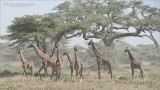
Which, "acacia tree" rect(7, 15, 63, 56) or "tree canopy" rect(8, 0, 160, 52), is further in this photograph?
"tree canopy" rect(8, 0, 160, 52)

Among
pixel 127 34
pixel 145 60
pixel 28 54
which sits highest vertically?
pixel 127 34

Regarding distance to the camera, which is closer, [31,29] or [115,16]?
[31,29]

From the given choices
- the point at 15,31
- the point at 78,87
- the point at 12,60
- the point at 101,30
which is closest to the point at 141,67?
the point at 78,87

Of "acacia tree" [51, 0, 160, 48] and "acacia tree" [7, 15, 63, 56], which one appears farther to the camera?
"acacia tree" [51, 0, 160, 48]

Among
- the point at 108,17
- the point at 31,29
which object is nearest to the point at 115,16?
the point at 108,17

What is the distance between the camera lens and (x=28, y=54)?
54000 mm

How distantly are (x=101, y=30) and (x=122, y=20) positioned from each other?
327cm

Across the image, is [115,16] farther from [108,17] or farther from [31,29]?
[31,29]

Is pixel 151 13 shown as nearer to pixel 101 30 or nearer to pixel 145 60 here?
pixel 101 30

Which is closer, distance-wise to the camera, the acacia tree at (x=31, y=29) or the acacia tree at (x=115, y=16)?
the acacia tree at (x=31, y=29)

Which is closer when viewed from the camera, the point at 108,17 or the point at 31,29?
the point at 31,29

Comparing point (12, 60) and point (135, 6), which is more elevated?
point (135, 6)

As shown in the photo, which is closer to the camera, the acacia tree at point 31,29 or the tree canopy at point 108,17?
A: the acacia tree at point 31,29

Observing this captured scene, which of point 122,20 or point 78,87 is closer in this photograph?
point 78,87
